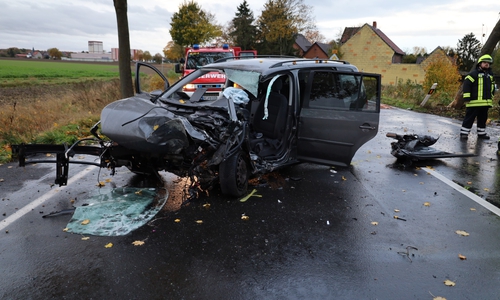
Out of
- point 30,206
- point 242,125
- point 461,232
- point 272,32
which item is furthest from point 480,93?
point 272,32

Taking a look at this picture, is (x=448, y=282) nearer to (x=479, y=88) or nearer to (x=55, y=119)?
(x=479, y=88)

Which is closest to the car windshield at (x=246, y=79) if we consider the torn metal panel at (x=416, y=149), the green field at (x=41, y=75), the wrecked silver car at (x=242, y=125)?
the wrecked silver car at (x=242, y=125)

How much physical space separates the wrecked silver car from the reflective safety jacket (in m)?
4.86

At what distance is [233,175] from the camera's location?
15.3 ft

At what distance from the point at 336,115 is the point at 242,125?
1.68 metres

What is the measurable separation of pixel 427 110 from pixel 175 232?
14722 mm

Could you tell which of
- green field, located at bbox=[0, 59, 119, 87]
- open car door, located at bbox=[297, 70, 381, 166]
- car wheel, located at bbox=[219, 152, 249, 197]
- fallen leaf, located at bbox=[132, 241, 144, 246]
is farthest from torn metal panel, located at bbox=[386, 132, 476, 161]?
green field, located at bbox=[0, 59, 119, 87]

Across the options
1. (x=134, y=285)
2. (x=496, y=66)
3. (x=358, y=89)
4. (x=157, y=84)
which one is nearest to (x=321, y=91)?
(x=358, y=89)

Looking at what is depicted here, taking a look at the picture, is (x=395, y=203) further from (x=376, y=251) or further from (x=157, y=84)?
(x=157, y=84)

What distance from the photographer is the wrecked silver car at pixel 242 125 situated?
Answer: 164 inches

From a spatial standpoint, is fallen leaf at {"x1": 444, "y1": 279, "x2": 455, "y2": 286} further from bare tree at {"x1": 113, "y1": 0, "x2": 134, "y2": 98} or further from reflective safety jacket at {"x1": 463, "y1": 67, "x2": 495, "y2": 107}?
bare tree at {"x1": 113, "y1": 0, "x2": 134, "y2": 98}

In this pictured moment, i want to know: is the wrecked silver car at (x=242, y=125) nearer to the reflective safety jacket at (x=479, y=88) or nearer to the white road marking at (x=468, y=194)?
the white road marking at (x=468, y=194)

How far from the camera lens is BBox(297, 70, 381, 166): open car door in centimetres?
542

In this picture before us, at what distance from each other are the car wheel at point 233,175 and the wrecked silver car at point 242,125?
0.5 inches
